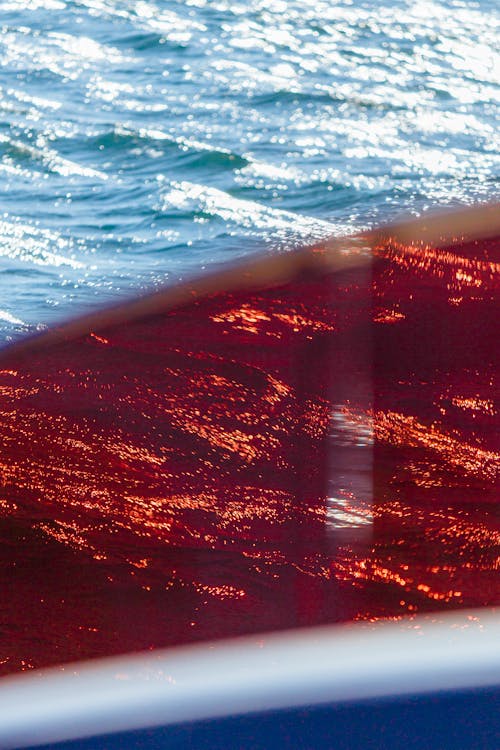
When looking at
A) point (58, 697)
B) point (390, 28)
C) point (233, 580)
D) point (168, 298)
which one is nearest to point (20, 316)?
point (168, 298)

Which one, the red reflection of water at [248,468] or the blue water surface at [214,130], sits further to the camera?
the blue water surface at [214,130]

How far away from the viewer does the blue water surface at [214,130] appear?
3660 mm

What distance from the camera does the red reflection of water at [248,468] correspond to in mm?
1687

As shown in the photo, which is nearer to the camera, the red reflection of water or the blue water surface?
the red reflection of water

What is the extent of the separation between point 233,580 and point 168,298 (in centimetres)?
156

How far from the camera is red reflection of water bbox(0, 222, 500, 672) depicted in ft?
5.53

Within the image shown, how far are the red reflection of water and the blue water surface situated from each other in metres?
0.65

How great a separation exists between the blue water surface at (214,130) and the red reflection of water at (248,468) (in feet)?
2.13

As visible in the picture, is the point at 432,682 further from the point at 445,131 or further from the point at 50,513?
the point at 445,131

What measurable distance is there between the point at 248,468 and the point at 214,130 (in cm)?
308

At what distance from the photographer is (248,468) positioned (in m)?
2.11

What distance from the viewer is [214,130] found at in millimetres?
4875

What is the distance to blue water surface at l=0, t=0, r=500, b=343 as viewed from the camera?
366cm

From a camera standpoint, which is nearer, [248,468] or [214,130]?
[248,468]
